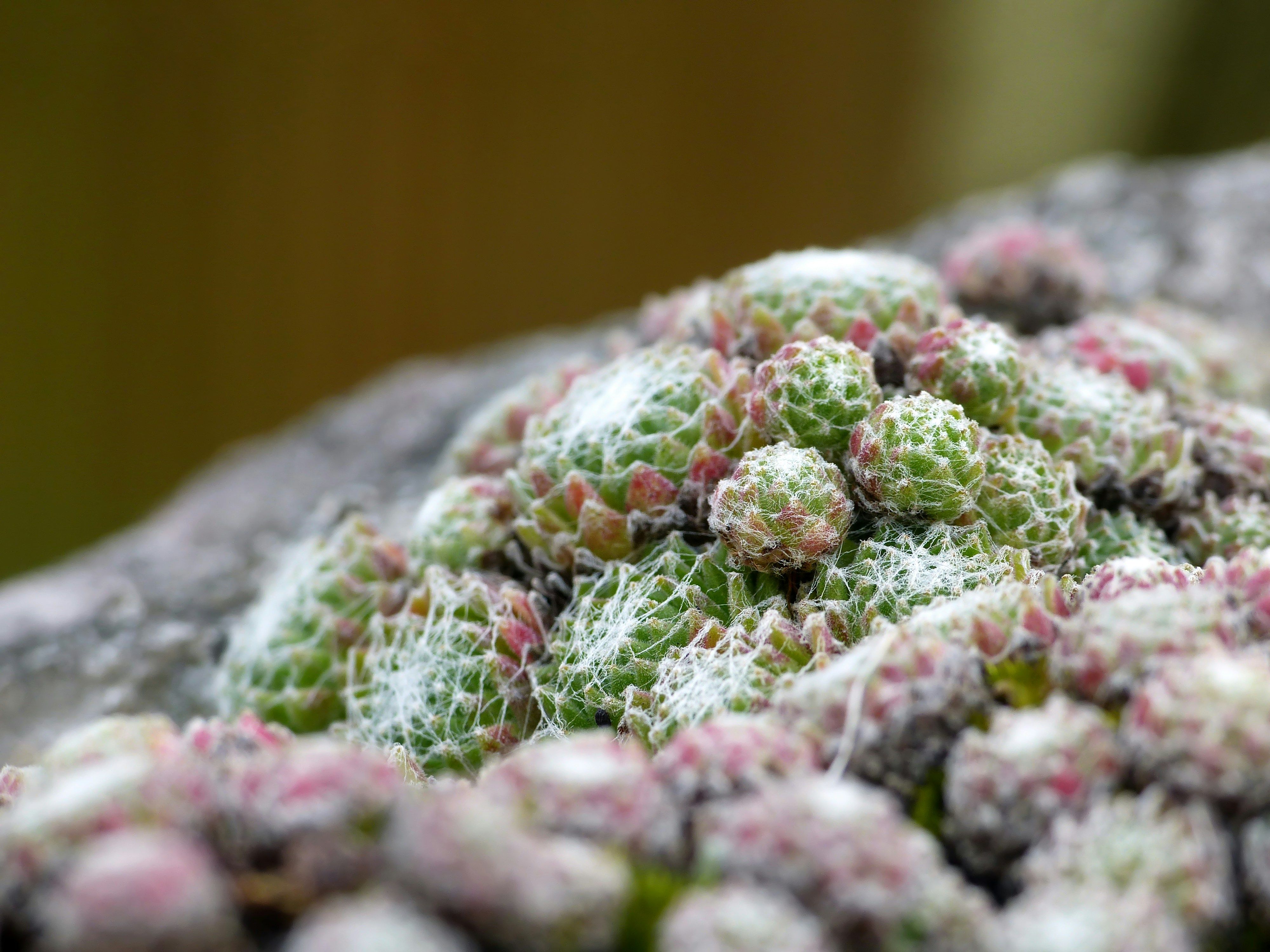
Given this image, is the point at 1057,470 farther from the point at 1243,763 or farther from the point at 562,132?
the point at 562,132

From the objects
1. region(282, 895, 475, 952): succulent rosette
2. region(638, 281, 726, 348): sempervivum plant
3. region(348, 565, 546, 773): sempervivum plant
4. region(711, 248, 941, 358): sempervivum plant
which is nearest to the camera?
region(282, 895, 475, 952): succulent rosette

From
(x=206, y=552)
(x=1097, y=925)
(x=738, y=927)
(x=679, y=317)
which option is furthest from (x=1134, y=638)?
(x=206, y=552)

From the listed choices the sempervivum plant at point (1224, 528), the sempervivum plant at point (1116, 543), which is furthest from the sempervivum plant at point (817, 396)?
the sempervivum plant at point (1224, 528)

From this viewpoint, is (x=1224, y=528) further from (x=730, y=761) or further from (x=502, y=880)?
(x=502, y=880)

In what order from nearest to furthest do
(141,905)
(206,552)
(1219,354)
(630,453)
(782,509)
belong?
(141,905) < (782,509) < (630,453) < (1219,354) < (206,552)

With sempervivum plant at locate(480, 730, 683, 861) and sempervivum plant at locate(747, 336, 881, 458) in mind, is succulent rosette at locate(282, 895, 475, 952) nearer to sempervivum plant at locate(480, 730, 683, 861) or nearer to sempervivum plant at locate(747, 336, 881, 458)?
sempervivum plant at locate(480, 730, 683, 861)

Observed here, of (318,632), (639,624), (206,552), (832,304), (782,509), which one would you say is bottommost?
(206,552)

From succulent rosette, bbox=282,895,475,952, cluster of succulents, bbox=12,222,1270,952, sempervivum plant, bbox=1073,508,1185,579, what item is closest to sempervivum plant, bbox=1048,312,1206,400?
cluster of succulents, bbox=12,222,1270,952
